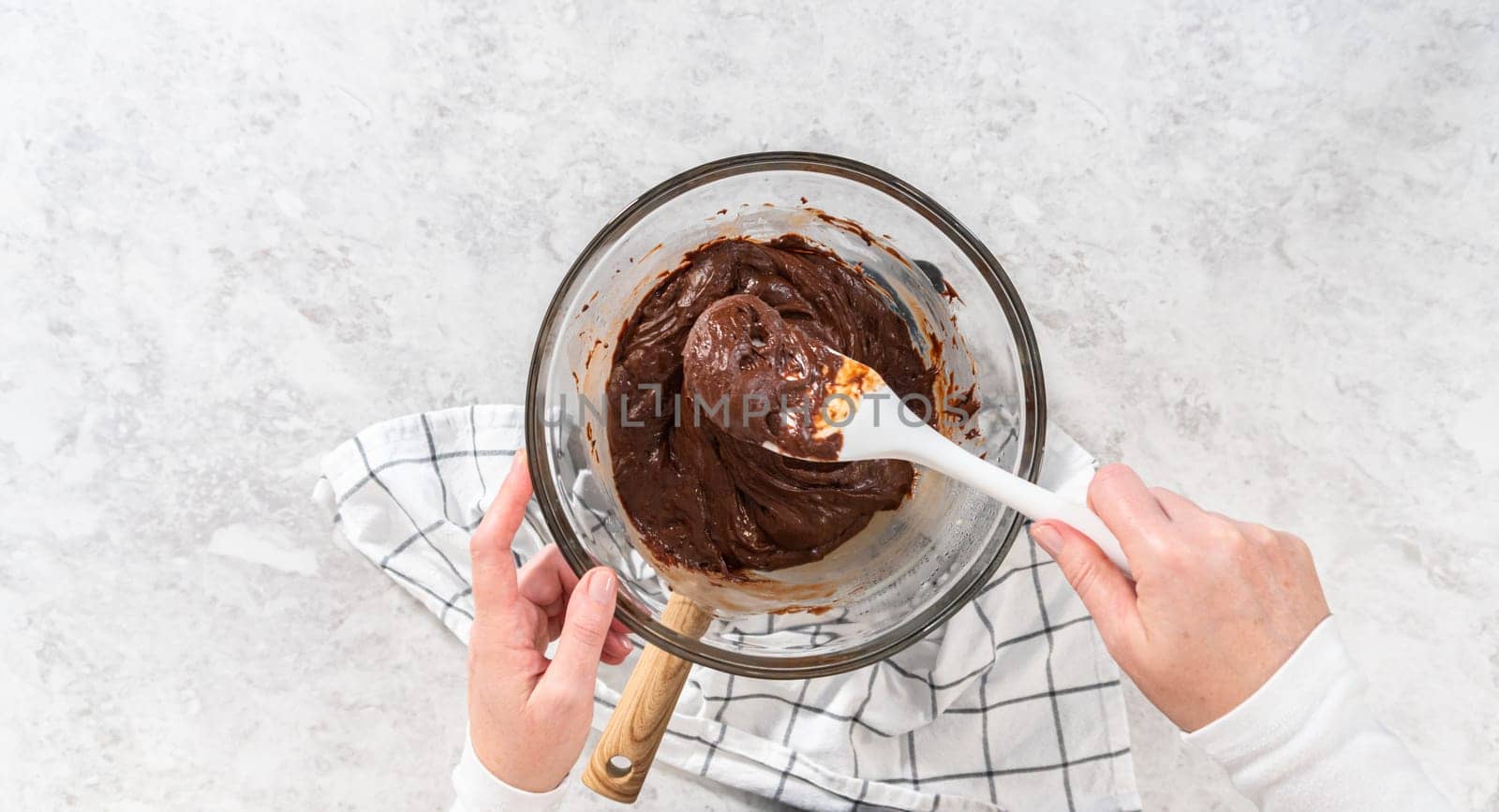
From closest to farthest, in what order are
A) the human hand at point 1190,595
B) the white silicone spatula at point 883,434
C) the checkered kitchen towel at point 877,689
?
the human hand at point 1190,595, the white silicone spatula at point 883,434, the checkered kitchen towel at point 877,689

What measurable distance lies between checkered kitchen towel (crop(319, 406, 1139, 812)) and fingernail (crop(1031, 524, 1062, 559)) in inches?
22.1

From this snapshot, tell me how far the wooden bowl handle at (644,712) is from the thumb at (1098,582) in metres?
0.64

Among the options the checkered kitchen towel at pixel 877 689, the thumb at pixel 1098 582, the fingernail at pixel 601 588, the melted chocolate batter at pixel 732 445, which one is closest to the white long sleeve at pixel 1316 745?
the thumb at pixel 1098 582

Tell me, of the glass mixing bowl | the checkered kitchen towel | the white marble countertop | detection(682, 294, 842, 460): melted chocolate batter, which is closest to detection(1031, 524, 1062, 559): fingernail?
the glass mixing bowl

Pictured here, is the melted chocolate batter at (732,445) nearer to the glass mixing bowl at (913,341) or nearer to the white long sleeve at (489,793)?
the glass mixing bowl at (913,341)

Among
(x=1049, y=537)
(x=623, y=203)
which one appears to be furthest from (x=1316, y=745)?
(x=623, y=203)

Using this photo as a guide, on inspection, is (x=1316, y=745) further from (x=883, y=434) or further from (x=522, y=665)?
(x=522, y=665)

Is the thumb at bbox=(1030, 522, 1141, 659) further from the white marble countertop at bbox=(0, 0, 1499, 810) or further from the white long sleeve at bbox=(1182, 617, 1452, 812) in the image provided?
the white marble countertop at bbox=(0, 0, 1499, 810)

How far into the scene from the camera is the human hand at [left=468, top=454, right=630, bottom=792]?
63.5 inches

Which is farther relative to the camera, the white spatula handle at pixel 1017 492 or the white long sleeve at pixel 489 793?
the white long sleeve at pixel 489 793

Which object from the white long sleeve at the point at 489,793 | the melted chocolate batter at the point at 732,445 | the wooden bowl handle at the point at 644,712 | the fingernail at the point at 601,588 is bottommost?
the white long sleeve at the point at 489,793

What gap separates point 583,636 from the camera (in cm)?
160

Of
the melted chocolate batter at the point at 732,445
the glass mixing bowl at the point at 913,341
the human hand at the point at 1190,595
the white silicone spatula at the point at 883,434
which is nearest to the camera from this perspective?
the human hand at the point at 1190,595

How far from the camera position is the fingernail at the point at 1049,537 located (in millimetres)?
1489
